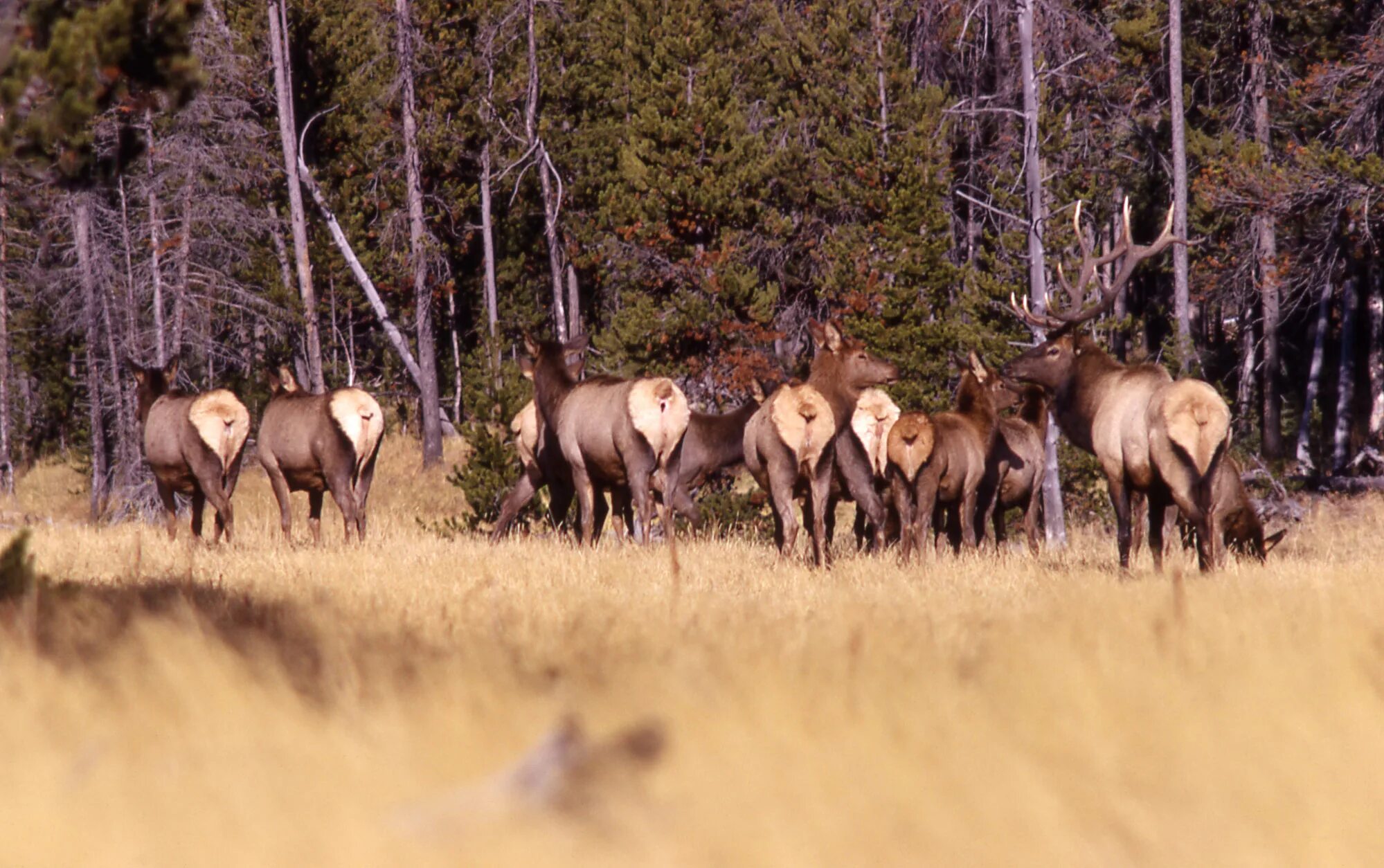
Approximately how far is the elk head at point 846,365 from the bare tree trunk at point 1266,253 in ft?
46.4

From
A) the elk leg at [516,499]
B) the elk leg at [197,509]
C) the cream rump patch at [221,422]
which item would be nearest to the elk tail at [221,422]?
the cream rump patch at [221,422]

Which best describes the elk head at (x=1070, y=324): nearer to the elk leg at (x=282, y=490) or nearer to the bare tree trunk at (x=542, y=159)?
the elk leg at (x=282, y=490)

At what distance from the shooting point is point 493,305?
1307 inches

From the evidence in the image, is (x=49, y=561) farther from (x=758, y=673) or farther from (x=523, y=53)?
(x=523, y=53)

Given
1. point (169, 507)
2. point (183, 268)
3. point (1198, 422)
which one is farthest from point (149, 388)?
point (1198, 422)

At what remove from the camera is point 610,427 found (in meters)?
14.2

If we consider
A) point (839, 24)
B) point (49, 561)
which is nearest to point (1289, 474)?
point (839, 24)

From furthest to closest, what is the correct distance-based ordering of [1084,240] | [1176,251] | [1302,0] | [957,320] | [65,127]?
[1302,0]
[957,320]
[1176,251]
[1084,240]
[65,127]

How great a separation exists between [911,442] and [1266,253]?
15.4 metres

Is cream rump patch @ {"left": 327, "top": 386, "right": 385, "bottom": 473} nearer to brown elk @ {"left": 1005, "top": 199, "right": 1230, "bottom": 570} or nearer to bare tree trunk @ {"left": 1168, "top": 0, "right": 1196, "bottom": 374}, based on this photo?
brown elk @ {"left": 1005, "top": 199, "right": 1230, "bottom": 570}

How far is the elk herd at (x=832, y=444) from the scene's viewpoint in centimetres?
1120

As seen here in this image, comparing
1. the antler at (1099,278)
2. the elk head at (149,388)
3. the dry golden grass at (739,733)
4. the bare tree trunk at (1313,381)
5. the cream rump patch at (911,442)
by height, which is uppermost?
the antler at (1099,278)

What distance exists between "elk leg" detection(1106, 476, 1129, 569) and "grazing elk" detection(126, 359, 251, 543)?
832cm

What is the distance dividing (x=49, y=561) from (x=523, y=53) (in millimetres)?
23869
